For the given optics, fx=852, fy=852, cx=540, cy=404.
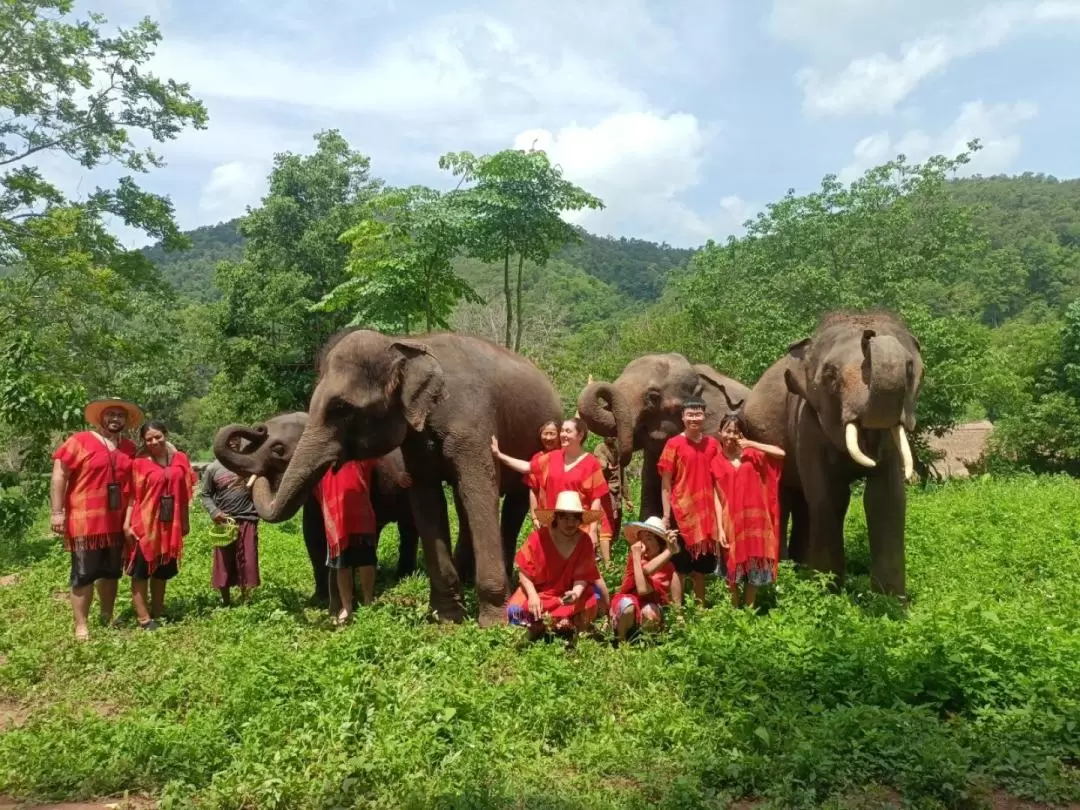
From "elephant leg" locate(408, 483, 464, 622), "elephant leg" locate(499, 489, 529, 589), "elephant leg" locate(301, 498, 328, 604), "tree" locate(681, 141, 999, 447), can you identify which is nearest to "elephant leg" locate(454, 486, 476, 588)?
"elephant leg" locate(499, 489, 529, 589)

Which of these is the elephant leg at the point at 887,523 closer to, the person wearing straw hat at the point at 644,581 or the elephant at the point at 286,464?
the person wearing straw hat at the point at 644,581

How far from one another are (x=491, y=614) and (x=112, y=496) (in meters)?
3.36

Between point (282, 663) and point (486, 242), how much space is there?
14.0 m

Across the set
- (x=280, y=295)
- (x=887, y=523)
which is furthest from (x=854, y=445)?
(x=280, y=295)

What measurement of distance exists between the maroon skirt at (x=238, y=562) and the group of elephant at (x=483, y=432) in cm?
56

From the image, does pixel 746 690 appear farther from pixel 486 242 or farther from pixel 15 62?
pixel 15 62

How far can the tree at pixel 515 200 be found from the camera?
17562 millimetres

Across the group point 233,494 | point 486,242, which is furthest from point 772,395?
point 486,242

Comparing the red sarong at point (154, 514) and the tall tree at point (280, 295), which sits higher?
the tall tree at point (280, 295)

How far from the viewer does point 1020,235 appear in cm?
8350

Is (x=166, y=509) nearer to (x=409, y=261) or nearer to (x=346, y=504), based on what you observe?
(x=346, y=504)

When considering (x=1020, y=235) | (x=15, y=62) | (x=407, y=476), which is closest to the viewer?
(x=407, y=476)

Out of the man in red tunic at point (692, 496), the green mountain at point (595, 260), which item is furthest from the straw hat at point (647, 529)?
the green mountain at point (595, 260)

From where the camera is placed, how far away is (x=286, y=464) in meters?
8.11
